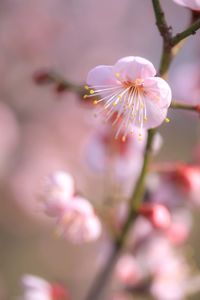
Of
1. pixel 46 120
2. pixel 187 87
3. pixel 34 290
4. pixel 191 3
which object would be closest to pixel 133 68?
pixel 191 3

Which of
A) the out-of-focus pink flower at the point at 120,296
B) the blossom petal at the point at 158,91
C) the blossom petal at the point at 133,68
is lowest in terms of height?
the out-of-focus pink flower at the point at 120,296

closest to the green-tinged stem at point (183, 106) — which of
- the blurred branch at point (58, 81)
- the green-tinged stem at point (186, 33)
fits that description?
the green-tinged stem at point (186, 33)

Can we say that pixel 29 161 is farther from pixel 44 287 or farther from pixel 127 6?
pixel 44 287

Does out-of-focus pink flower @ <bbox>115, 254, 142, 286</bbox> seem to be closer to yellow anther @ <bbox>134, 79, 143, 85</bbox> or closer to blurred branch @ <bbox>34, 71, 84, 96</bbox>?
blurred branch @ <bbox>34, 71, 84, 96</bbox>

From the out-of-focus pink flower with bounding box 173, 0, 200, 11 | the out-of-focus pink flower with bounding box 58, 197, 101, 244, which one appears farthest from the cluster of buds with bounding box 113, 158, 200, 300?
the out-of-focus pink flower with bounding box 173, 0, 200, 11

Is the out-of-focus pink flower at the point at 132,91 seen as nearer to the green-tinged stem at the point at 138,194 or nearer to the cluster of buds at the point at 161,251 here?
the green-tinged stem at the point at 138,194

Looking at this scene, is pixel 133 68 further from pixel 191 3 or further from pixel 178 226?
pixel 178 226
